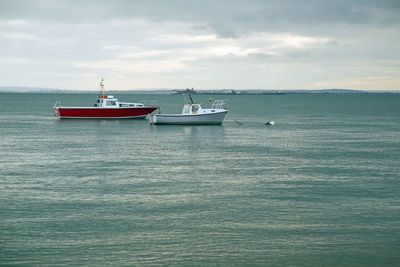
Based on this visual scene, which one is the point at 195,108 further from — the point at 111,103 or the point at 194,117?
the point at 111,103

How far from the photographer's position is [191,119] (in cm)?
7519

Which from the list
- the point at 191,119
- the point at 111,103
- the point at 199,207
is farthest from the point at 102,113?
the point at 199,207

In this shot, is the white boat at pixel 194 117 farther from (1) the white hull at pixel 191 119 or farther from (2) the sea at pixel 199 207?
(2) the sea at pixel 199 207

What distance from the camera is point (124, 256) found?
17828 mm

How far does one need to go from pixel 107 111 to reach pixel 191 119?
20.5 metres

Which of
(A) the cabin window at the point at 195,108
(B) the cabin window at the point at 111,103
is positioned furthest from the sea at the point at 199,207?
(B) the cabin window at the point at 111,103

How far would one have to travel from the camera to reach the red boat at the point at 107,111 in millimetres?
88494

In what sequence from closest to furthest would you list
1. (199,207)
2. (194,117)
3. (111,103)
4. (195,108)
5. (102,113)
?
(199,207) → (194,117) → (195,108) → (102,113) → (111,103)

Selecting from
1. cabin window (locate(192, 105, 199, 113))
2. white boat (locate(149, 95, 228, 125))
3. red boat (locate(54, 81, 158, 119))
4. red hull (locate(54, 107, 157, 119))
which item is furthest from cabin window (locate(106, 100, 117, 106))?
→ cabin window (locate(192, 105, 199, 113))

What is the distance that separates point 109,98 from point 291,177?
64.0m

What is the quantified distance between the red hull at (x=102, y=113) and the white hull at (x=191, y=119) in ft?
42.1

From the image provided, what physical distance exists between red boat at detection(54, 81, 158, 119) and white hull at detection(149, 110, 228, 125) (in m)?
12.9

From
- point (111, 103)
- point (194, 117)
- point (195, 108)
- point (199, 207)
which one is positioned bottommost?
point (199, 207)

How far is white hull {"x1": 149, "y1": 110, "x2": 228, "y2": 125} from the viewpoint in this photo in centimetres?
7519
